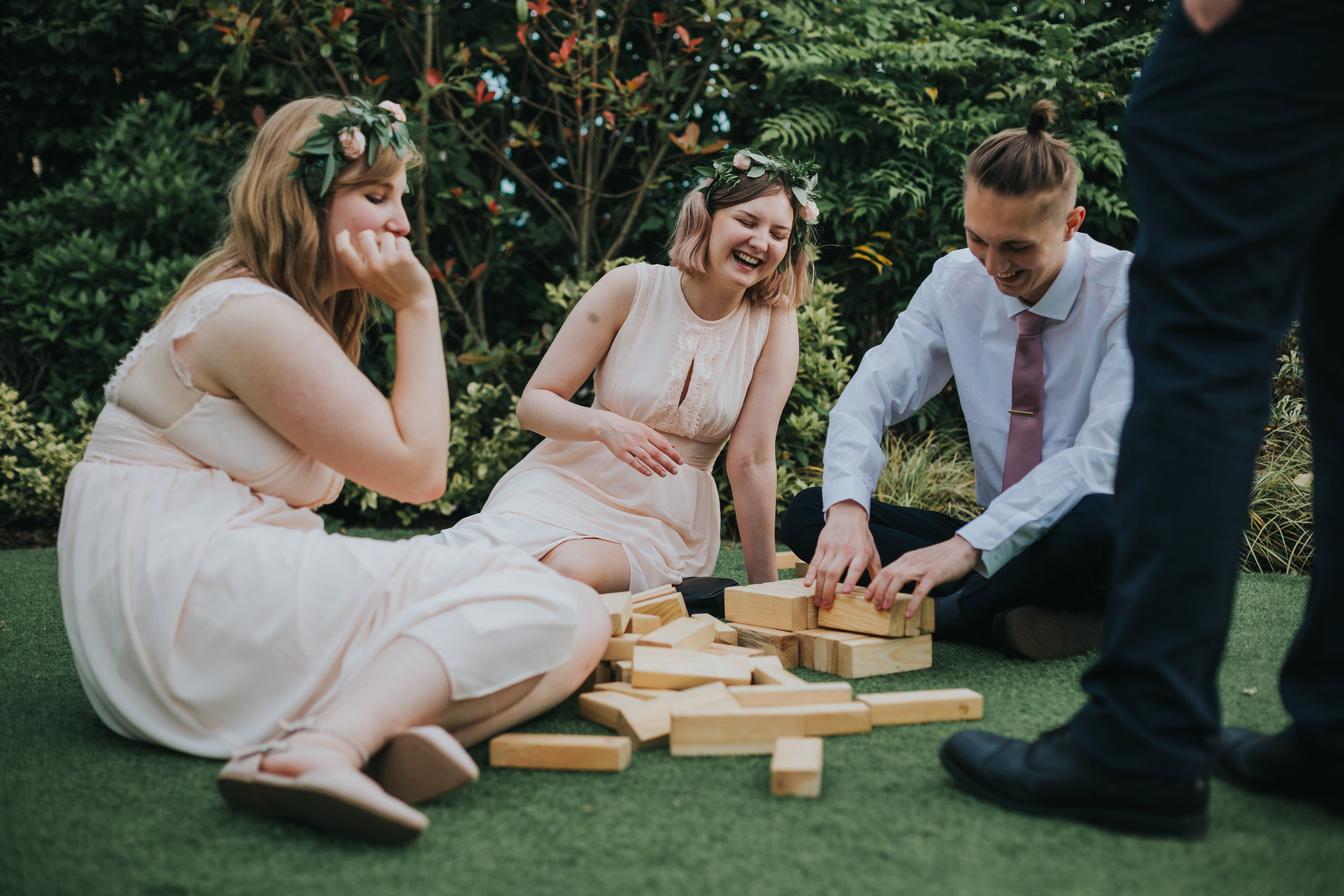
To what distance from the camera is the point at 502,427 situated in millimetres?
5422

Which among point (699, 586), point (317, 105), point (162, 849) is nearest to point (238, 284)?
point (317, 105)

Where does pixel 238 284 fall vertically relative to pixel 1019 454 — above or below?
above

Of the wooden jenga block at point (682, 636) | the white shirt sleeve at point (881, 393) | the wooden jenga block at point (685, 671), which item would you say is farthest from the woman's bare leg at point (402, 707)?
the white shirt sleeve at point (881, 393)

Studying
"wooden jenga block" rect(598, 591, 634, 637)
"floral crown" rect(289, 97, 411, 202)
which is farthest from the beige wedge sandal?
"floral crown" rect(289, 97, 411, 202)

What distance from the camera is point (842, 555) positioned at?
256 centimetres

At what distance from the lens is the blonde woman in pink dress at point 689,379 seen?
3.31m

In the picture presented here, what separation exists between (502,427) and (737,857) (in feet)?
13.7

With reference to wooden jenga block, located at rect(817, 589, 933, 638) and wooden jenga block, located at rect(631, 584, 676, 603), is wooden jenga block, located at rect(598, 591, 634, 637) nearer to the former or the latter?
wooden jenga block, located at rect(631, 584, 676, 603)

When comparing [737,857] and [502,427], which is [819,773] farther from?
[502,427]

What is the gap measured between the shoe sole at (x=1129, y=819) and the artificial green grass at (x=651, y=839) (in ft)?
0.06

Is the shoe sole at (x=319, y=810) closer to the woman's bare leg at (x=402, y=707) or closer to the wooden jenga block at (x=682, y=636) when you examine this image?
the woman's bare leg at (x=402, y=707)

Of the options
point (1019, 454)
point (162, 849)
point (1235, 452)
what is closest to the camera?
point (1235, 452)

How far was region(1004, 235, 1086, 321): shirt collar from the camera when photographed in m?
2.75

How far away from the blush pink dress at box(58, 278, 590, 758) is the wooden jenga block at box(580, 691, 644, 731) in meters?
0.25
